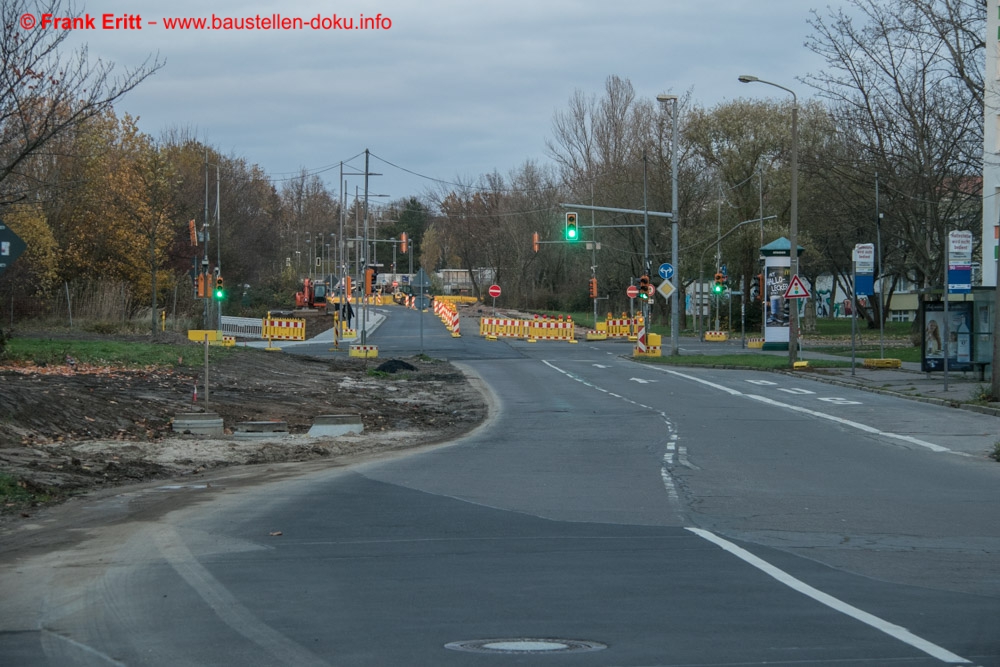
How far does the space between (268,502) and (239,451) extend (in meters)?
5.07

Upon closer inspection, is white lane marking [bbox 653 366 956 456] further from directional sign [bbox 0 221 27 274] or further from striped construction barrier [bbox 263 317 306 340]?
striped construction barrier [bbox 263 317 306 340]

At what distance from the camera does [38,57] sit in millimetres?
17062

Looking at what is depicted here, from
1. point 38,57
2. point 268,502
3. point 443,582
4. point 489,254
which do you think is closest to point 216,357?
point 38,57

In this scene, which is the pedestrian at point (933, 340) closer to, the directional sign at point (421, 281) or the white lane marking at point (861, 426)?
the white lane marking at point (861, 426)

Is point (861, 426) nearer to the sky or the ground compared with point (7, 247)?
nearer to the ground

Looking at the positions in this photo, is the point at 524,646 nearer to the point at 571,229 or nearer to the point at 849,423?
the point at 849,423

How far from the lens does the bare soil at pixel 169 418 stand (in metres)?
14.1

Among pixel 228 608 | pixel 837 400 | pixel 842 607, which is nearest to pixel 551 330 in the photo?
pixel 837 400

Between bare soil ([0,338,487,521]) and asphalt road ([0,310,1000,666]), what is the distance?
1.63 m

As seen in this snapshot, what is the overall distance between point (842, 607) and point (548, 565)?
2.26 meters

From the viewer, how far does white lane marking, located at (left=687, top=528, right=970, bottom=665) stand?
585 cm

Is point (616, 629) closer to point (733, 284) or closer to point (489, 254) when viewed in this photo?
point (733, 284)

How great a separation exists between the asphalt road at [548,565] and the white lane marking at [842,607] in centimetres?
3

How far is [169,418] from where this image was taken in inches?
760
